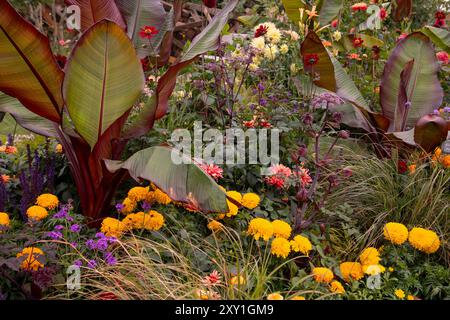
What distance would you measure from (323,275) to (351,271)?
21 centimetres

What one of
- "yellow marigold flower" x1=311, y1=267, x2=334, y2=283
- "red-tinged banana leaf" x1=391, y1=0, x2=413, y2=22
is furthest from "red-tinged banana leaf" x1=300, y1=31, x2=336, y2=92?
"red-tinged banana leaf" x1=391, y1=0, x2=413, y2=22

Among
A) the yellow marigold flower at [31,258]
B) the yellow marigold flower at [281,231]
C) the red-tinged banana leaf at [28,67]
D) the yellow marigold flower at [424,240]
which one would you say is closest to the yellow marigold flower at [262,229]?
the yellow marigold flower at [281,231]

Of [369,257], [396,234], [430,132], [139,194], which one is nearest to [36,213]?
[139,194]

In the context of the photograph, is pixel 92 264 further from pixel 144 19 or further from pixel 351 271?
pixel 144 19

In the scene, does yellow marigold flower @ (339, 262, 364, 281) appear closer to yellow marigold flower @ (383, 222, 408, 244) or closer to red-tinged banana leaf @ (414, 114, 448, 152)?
yellow marigold flower @ (383, 222, 408, 244)

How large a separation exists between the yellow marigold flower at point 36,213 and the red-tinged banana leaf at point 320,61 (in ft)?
5.43

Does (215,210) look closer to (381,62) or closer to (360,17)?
(381,62)

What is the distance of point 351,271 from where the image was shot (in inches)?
107

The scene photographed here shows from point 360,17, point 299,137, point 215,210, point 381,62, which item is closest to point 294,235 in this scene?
point 215,210

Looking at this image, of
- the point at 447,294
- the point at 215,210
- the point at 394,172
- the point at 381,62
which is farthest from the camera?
the point at 381,62

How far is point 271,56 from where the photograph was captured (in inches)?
160

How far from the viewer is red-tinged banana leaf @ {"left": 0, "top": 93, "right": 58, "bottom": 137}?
10.2ft

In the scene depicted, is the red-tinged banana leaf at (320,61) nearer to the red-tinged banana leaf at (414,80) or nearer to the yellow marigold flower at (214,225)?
the red-tinged banana leaf at (414,80)

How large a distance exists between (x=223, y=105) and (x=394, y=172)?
1.13 meters
